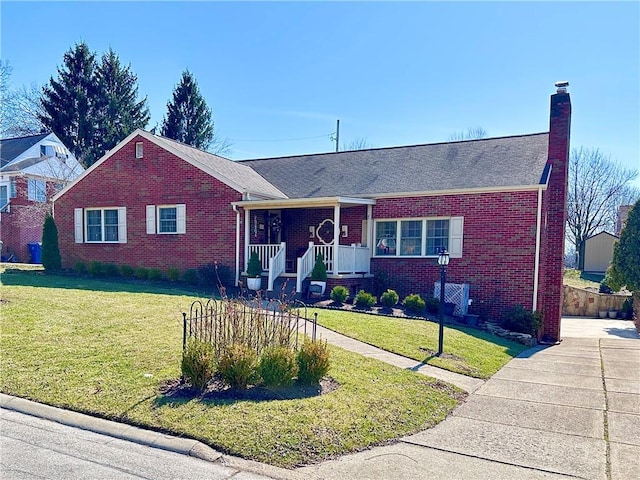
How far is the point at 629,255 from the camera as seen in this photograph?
18078 mm

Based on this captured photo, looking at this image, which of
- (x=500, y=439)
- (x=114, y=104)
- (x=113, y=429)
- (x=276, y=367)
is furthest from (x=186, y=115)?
(x=500, y=439)

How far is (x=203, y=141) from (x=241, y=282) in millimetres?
27467

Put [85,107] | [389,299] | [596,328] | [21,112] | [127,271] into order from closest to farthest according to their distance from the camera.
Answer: [389,299], [127,271], [596,328], [85,107], [21,112]

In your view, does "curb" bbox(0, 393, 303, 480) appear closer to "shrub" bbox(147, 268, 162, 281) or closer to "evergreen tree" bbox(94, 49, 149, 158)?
"shrub" bbox(147, 268, 162, 281)

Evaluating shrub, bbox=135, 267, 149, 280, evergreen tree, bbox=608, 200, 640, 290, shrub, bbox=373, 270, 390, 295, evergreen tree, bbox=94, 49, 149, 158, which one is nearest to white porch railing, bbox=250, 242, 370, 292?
shrub, bbox=373, 270, 390, 295

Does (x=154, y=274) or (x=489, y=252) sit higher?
(x=489, y=252)

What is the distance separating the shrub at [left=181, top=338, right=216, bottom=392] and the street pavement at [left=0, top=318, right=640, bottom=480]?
904 millimetres

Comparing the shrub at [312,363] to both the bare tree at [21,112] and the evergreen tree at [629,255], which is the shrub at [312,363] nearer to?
the evergreen tree at [629,255]

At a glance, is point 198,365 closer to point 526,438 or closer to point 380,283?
point 526,438

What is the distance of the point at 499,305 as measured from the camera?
43.4ft

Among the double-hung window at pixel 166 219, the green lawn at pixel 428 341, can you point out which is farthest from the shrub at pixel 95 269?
the green lawn at pixel 428 341

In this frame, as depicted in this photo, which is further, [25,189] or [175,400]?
[25,189]

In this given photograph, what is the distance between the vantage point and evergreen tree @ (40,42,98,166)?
3425 cm

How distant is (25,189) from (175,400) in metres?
26.1
